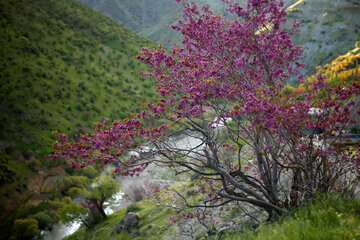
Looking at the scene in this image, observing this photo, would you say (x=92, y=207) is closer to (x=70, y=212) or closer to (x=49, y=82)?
(x=70, y=212)

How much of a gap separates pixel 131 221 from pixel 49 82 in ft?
87.9

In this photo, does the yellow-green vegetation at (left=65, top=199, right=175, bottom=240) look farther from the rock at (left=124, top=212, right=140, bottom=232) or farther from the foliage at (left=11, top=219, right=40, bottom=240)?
the foliage at (left=11, top=219, right=40, bottom=240)

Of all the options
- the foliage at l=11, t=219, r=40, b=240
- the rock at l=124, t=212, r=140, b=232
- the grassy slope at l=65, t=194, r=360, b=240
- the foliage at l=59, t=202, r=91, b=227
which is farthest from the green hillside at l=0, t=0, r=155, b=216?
the grassy slope at l=65, t=194, r=360, b=240

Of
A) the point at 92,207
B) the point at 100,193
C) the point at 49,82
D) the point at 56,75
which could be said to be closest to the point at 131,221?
the point at 100,193

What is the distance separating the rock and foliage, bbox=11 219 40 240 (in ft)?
27.9

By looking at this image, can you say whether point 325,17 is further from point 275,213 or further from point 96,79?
point 275,213

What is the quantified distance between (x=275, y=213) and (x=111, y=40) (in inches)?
2353

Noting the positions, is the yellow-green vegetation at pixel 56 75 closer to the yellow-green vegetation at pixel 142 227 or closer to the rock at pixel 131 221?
the yellow-green vegetation at pixel 142 227

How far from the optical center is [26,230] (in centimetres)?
1639

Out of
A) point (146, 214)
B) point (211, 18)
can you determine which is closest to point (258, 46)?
point (211, 18)

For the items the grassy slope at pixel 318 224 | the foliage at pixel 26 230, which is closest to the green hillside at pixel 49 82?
the foliage at pixel 26 230

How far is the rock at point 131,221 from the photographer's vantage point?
43.1ft

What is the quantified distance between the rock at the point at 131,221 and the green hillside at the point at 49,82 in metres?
8.45

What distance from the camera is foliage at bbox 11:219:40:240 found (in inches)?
643
